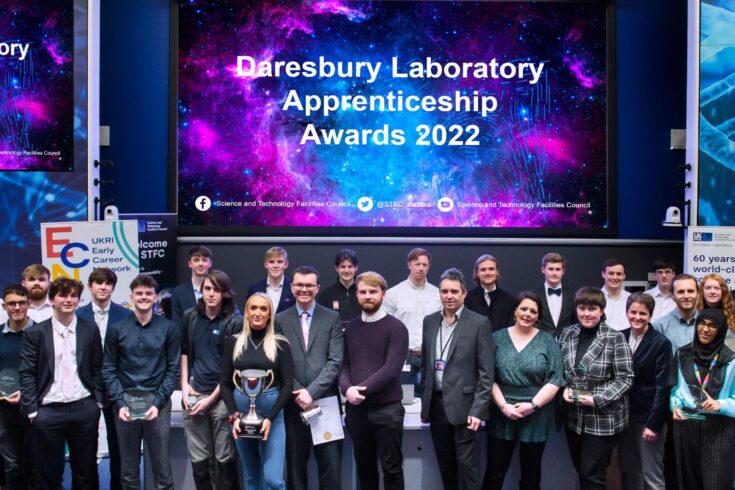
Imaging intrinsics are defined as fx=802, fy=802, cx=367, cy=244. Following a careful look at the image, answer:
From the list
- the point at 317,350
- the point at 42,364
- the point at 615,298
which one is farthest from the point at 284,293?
the point at 615,298

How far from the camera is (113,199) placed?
7.14 m

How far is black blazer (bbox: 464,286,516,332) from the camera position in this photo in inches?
214

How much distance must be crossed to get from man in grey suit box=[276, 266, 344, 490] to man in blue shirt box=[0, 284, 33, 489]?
1.50 meters

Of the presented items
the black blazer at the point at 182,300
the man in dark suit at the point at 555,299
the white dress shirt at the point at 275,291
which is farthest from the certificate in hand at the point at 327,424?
the man in dark suit at the point at 555,299

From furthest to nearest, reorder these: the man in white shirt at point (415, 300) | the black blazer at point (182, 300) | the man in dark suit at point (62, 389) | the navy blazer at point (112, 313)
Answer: the man in white shirt at point (415, 300) < the black blazer at point (182, 300) < the navy blazer at point (112, 313) < the man in dark suit at point (62, 389)

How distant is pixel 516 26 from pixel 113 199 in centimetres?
390

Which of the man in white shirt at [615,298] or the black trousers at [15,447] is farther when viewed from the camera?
the man in white shirt at [615,298]

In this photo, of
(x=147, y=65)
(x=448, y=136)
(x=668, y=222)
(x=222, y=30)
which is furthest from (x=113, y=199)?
(x=668, y=222)

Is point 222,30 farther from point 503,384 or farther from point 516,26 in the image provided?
point 503,384

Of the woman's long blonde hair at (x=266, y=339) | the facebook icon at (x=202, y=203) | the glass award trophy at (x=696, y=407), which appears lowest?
the glass award trophy at (x=696, y=407)

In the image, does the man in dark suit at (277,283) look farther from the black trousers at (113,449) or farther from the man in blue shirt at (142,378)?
the black trousers at (113,449)

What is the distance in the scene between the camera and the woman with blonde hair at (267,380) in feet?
14.0

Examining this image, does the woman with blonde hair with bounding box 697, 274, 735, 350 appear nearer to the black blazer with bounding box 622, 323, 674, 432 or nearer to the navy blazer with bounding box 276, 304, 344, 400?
the black blazer with bounding box 622, 323, 674, 432

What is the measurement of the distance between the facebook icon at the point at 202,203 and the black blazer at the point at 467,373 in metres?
3.23
